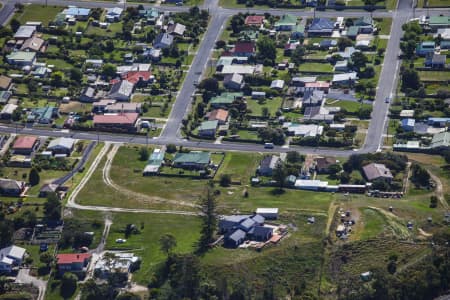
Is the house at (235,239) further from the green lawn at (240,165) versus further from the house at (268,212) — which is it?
the green lawn at (240,165)

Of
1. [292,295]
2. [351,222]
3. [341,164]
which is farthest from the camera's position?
[341,164]

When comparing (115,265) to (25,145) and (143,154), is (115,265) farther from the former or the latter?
(25,145)

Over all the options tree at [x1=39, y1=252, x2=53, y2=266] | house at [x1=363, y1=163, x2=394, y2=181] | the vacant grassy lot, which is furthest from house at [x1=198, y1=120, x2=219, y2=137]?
tree at [x1=39, y1=252, x2=53, y2=266]

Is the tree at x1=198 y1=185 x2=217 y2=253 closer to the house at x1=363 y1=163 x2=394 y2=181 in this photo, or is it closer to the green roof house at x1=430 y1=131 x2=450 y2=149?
the house at x1=363 y1=163 x2=394 y2=181

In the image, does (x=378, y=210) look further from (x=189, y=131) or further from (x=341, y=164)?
(x=189, y=131)

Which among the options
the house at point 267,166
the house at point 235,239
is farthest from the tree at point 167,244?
the house at point 267,166

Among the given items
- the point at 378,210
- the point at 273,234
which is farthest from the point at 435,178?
the point at 273,234

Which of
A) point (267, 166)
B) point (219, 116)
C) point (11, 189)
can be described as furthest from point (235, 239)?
point (219, 116)

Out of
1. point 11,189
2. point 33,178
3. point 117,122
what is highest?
point 117,122
